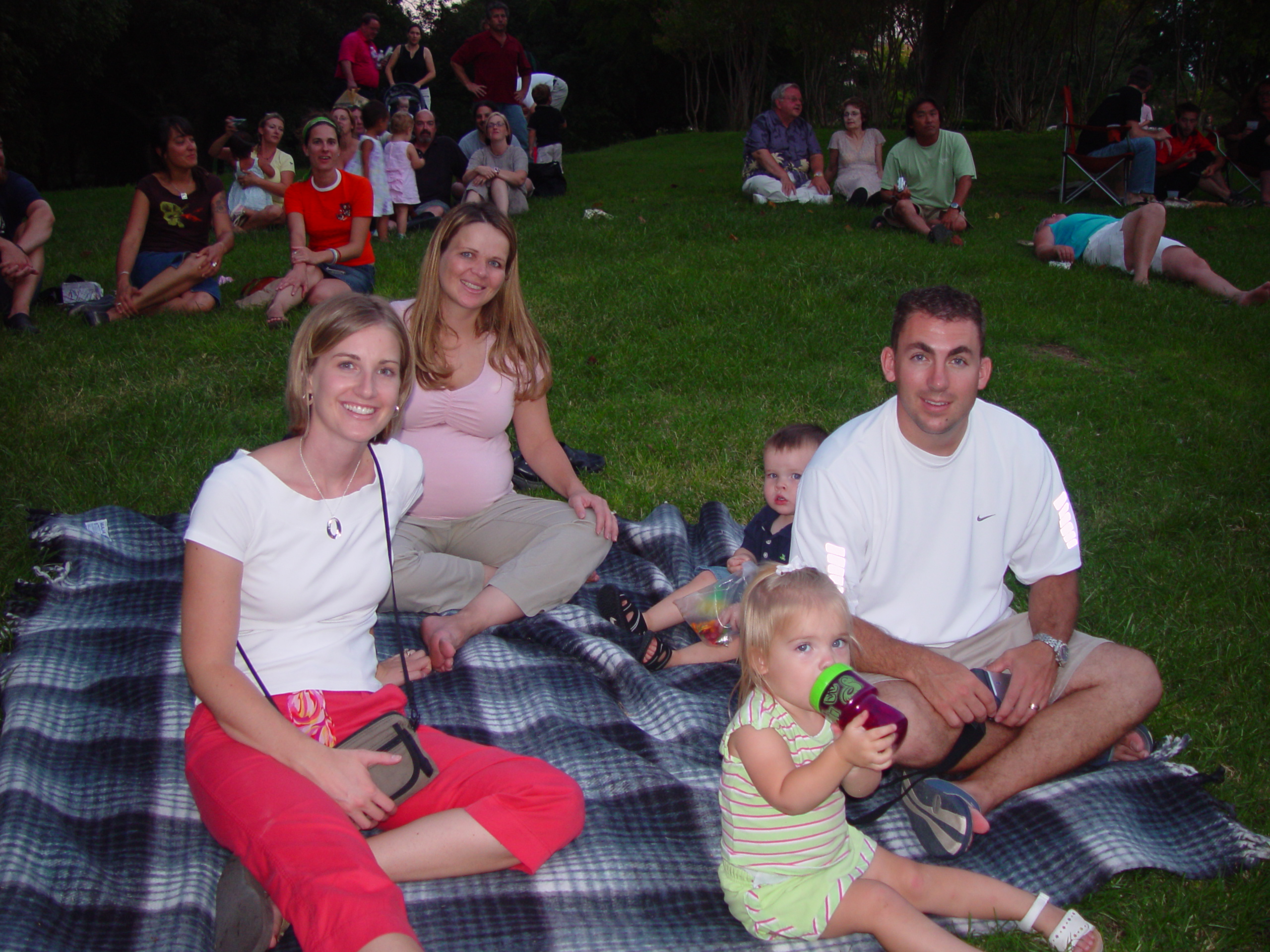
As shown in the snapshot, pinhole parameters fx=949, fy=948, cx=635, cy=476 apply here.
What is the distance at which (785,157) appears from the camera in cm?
1262

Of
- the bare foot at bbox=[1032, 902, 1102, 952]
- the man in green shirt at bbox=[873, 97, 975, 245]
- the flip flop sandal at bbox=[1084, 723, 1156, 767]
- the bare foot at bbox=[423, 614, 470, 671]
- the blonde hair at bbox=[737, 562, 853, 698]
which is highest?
the man in green shirt at bbox=[873, 97, 975, 245]

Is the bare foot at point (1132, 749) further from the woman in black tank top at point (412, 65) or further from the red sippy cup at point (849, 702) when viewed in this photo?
the woman in black tank top at point (412, 65)

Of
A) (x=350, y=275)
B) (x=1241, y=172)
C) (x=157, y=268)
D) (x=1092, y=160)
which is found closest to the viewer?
(x=350, y=275)

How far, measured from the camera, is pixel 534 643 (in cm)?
396

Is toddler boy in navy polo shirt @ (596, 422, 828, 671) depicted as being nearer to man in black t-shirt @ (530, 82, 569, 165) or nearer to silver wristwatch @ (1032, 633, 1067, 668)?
silver wristwatch @ (1032, 633, 1067, 668)

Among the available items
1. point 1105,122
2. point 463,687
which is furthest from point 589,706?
point 1105,122

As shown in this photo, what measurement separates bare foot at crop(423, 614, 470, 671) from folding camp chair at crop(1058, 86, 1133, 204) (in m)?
12.3

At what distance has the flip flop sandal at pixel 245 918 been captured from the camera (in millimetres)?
2207

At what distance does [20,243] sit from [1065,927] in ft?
29.7

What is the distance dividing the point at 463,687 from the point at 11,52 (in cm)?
2421

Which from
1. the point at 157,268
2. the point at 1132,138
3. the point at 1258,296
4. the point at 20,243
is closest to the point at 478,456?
the point at 157,268

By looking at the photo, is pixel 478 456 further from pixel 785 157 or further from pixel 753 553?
pixel 785 157

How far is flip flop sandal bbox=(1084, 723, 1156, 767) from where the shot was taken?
3.17 metres

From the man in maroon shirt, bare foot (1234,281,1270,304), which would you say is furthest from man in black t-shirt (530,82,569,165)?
bare foot (1234,281,1270,304)
